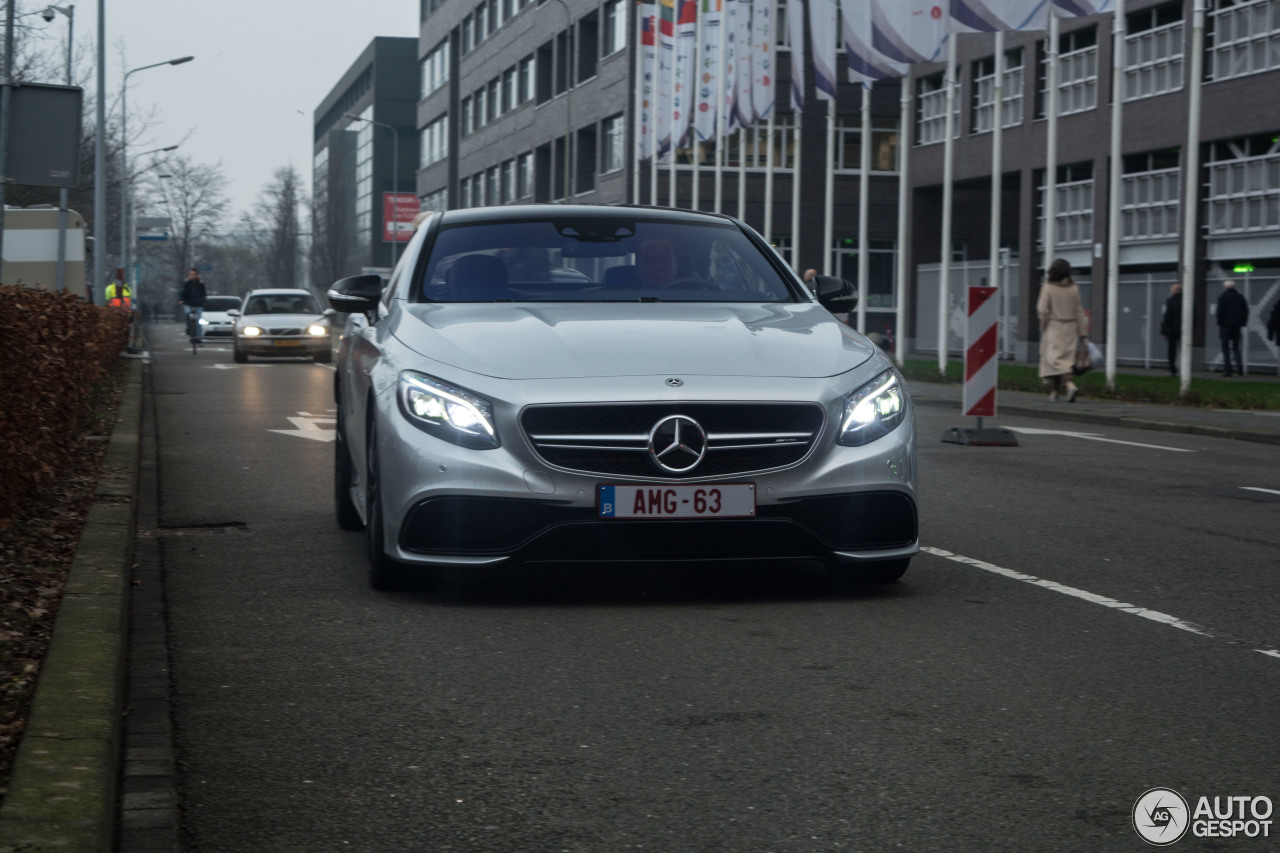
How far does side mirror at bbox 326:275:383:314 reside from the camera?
317 inches

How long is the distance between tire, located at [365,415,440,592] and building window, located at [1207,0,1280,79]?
1212 inches

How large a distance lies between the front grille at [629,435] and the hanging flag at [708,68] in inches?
1278

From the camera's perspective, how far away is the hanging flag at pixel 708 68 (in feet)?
124

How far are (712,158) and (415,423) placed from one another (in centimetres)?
5350

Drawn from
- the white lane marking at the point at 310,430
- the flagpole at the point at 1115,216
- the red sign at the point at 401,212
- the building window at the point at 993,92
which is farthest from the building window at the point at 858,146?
the white lane marking at the point at 310,430

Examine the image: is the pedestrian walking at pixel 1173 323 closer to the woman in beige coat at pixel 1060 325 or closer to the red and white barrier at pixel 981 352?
the woman in beige coat at pixel 1060 325

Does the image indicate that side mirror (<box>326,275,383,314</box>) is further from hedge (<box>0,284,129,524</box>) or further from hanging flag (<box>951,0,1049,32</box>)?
hanging flag (<box>951,0,1049,32</box>)

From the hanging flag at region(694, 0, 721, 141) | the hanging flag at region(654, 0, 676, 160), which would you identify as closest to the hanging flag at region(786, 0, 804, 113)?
the hanging flag at region(694, 0, 721, 141)

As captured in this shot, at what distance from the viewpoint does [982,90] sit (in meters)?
46.2

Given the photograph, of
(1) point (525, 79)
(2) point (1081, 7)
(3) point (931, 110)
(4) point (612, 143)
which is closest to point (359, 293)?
(2) point (1081, 7)

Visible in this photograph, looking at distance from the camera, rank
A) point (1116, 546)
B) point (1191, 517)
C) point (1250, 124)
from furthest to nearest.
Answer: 1. point (1250, 124)
2. point (1191, 517)
3. point (1116, 546)

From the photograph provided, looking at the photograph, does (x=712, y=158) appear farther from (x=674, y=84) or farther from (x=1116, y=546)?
(x=1116, y=546)

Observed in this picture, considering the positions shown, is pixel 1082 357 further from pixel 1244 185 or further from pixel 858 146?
pixel 858 146

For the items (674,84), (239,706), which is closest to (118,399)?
(239,706)
